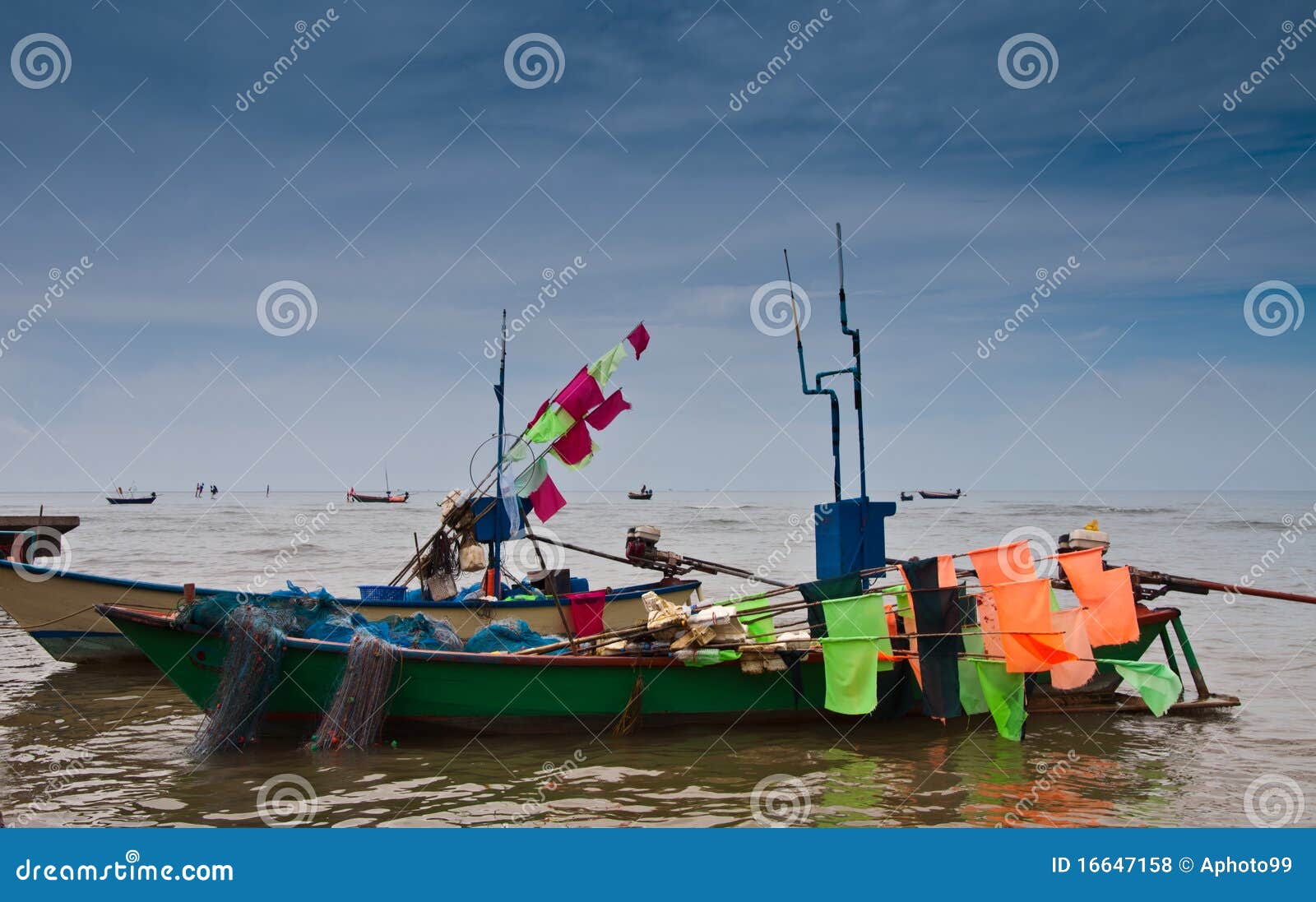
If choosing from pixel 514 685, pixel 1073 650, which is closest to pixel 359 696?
pixel 514 685

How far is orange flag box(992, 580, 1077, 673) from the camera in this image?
998cm

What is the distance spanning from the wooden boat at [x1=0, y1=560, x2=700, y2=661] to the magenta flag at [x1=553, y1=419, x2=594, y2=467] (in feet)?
6.91

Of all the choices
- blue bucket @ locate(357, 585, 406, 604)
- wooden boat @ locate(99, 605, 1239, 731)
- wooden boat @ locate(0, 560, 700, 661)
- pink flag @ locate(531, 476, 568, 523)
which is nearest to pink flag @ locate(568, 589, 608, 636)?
wooden boat @ locate(0, 560, 700, 661)

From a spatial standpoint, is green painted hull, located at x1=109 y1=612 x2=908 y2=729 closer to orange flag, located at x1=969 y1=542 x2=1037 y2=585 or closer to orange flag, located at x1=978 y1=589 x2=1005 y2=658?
orange flag, located at x1=978 y1=589 x2=1005 y2=658

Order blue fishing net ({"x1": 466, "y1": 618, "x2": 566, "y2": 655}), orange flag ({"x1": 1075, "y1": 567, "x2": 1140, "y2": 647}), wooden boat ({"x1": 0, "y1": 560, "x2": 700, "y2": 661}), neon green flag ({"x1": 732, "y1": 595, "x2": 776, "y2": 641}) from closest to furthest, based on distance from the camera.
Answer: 1. neon green flag ({"x1": 732, "y1": 595, "x2": 776, "y2": 641})
2. orange flag ({"x1": 1075, "y1": 567, "x2": 1140, "y2": 647})
3. blue fishing net ({"x1": 466, "y1": 618, "x2": 566, "y2": 655})
4. wooden boat ({"x1": 0, "y1": 560, "x2": 700, "y2": 661})

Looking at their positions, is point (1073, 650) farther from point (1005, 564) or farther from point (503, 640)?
point (503, 640)

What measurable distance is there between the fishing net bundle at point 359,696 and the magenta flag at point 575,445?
5103 mm

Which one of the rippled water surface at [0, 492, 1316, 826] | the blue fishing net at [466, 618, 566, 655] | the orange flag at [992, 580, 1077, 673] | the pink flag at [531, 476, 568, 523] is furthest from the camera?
the pink flag at [531, 476, 568, 523]

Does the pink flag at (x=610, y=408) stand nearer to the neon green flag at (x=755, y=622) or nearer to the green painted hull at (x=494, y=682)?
the neon green flag at (x=755, y=622)

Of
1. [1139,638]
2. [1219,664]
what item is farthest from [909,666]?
[1219,664]

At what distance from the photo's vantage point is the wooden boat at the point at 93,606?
14039 millimetres

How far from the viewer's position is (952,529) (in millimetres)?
59312

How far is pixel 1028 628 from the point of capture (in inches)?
395

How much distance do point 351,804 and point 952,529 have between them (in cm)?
5515
